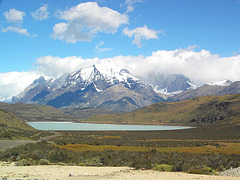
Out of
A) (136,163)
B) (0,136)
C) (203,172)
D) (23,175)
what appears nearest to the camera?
(23,175)

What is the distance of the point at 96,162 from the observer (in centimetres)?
4638

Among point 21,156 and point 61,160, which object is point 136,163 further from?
point 21,156

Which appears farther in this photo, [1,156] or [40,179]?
[1,156]

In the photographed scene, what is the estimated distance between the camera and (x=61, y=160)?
160ft

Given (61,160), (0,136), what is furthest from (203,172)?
(0,136)

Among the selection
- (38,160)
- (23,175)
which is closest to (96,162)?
(38,160)

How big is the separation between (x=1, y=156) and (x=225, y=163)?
38380 millimetres

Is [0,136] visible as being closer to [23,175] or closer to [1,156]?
[1,156]

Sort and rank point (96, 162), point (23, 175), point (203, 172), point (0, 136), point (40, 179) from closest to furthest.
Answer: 1. point (40, 179)
2. point (23, 175)
3. point (203, 172)
4. point (96, 162)
5. point (0, 136)

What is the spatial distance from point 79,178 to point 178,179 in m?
10.5

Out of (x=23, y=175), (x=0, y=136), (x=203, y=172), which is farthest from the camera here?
(x=0, y=136)

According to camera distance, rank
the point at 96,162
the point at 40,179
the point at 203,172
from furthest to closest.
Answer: the point at 96,162 → the point at 203,172 → the point at 40,179

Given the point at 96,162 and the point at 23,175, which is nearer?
the point at 23,175

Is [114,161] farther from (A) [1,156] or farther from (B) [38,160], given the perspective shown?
(A) [1,156]
